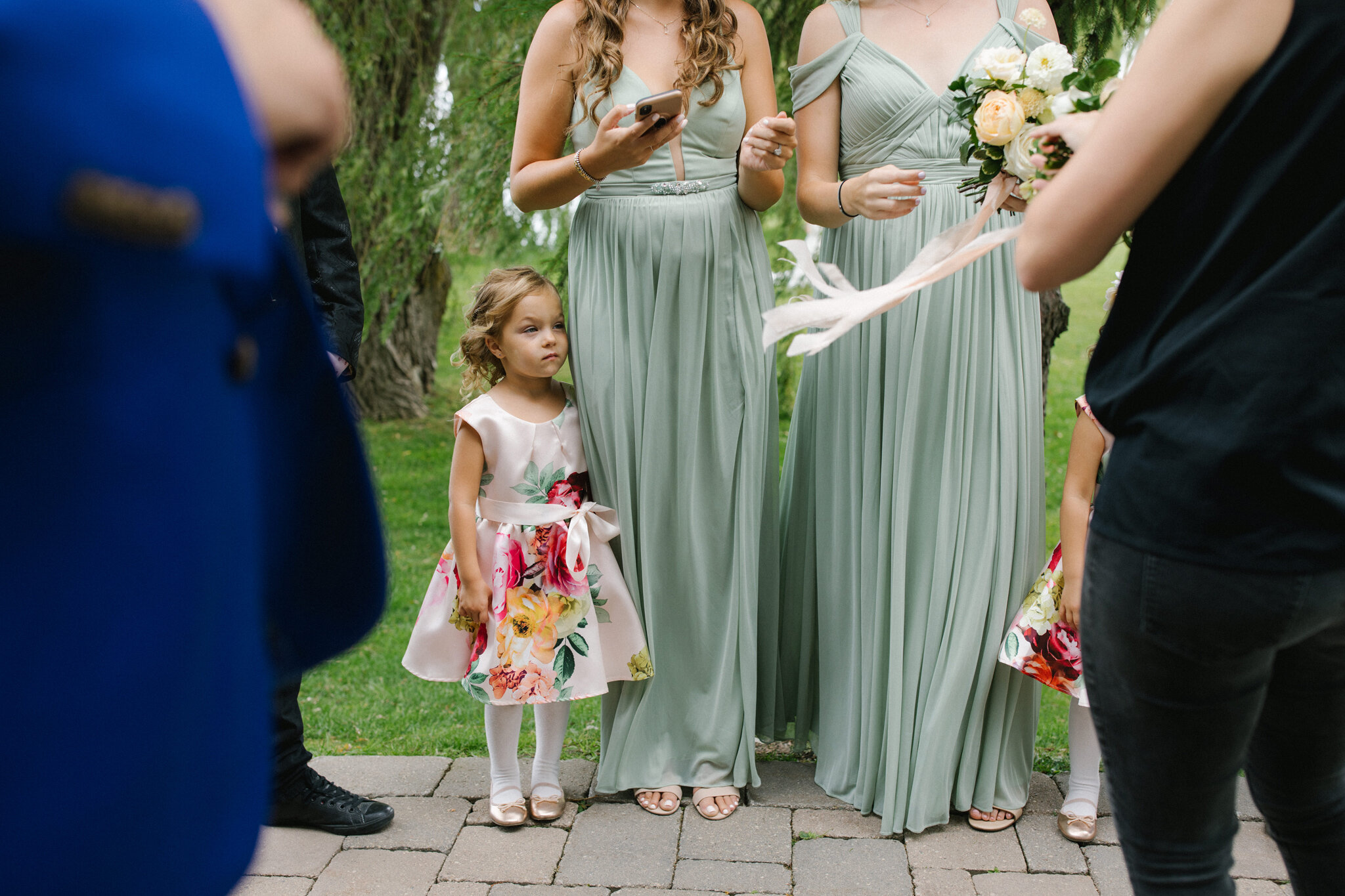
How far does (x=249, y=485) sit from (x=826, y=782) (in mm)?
2445

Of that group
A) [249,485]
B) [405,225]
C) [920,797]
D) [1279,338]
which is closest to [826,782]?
[920,797]

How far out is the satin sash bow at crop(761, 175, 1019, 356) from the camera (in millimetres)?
2088

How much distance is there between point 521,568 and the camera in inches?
116

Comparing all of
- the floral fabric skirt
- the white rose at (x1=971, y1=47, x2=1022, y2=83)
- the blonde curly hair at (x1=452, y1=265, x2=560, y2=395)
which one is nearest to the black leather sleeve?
the blonde curly hair at (x1=452, y1=265, x2=560, y2=395)

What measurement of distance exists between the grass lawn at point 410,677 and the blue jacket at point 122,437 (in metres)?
0.38

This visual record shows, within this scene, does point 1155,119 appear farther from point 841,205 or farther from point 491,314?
point 491,314

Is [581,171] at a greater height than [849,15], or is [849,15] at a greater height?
[849,15]

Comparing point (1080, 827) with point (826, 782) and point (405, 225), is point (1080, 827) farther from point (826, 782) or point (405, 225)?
point (405, 225)

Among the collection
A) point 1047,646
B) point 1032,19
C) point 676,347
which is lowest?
point 1047,646

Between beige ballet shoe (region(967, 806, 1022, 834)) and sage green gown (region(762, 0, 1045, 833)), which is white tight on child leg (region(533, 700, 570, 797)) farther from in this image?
beige ballet shoe (region(967, 806, 1022, 834))

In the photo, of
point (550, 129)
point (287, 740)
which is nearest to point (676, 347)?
point (550, 129)

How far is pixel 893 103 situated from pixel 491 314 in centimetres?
114

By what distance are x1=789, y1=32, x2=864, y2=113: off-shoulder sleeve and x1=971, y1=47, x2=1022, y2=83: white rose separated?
0.50 m

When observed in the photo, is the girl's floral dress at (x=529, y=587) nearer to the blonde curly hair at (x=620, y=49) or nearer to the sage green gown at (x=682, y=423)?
the sage green gown at (x=682, y=423)
